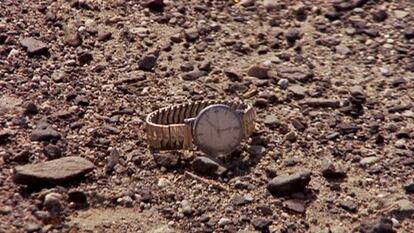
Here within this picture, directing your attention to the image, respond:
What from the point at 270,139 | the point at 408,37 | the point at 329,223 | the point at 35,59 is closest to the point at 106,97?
the point at 35,59

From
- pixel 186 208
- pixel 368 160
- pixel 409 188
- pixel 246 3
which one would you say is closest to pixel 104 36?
pixel 246 3

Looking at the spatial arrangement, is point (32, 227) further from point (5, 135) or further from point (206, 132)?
point (206, 132)

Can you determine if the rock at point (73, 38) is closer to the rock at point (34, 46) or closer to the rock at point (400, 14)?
the rock at point (34, 46)

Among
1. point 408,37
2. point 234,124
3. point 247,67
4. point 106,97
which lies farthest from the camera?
point 408,37

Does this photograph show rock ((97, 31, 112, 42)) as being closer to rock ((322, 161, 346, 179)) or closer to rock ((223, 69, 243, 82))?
rock ((223, 69, 243, 82))

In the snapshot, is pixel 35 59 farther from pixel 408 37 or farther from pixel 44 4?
pixel 408 37

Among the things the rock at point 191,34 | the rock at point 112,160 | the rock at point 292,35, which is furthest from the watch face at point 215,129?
the rock at point 292,35
